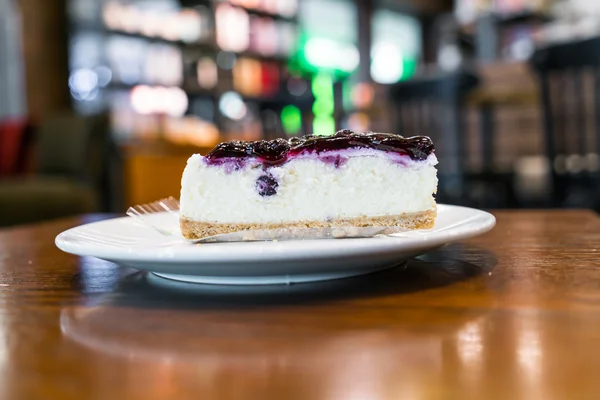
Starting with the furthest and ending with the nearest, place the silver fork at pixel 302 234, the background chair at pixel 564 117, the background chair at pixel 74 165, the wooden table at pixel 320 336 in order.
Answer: the background chair at pixel 74 165
the background chair at pixel 564 117
the silver fork at pixel 302 234
the wooden table at pixel 320 336

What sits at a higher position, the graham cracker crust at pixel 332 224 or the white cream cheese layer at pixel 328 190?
the white cream cheese layer at pixel 328 190

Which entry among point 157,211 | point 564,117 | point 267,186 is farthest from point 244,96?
point 267,186

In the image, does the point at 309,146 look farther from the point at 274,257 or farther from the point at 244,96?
the point at 244,96

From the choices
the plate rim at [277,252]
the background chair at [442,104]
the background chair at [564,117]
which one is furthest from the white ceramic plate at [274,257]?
the background chair at [442,104]

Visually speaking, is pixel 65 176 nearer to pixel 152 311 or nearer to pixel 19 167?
pixel 19 167

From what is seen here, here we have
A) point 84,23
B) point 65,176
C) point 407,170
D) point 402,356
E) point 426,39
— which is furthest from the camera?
point 426,39

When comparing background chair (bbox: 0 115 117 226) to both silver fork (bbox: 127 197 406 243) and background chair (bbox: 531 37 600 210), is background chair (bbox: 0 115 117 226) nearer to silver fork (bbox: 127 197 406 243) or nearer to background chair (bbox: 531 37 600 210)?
background chair (bbox: 531 37 600 210)

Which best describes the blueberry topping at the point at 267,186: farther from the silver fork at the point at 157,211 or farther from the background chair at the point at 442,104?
the background chair at the point at 442,104

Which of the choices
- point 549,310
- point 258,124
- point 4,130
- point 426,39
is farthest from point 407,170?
point 426,39
